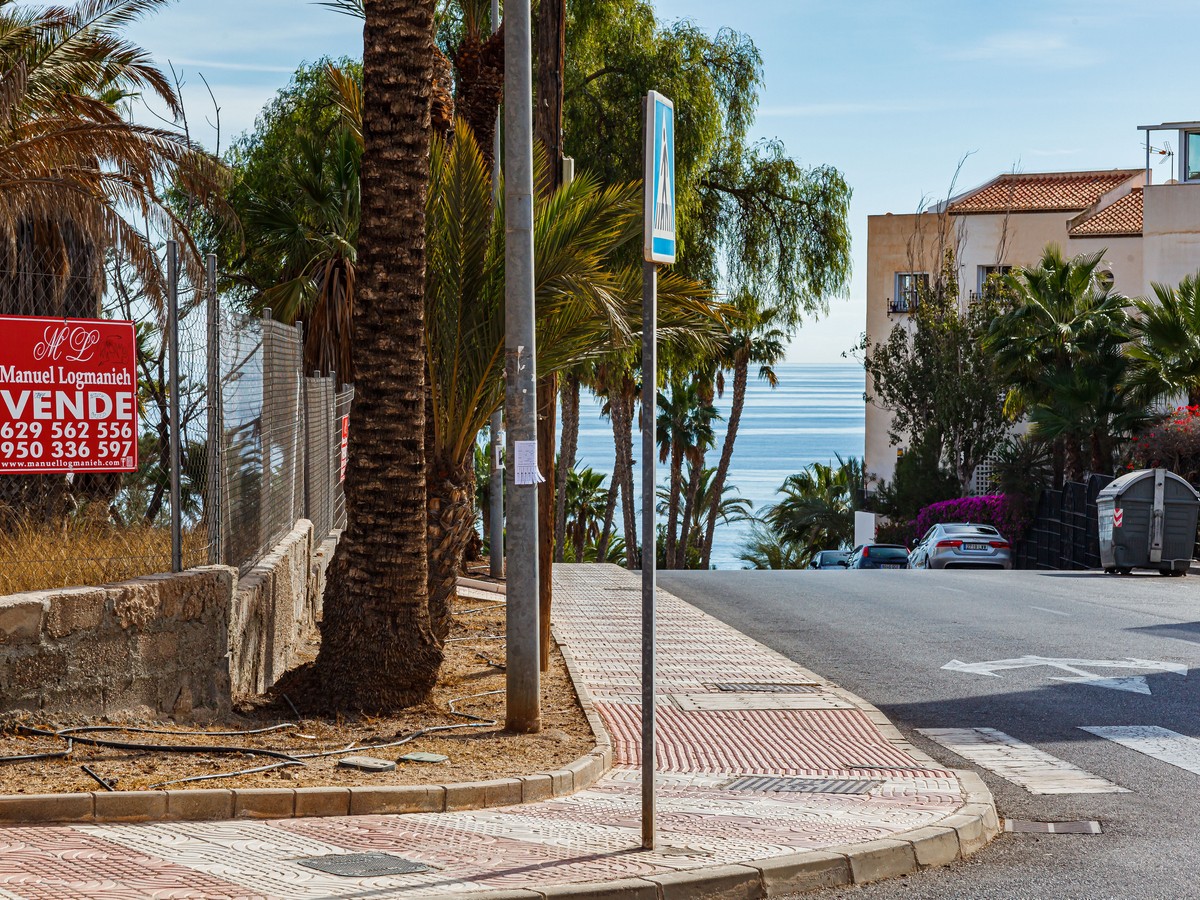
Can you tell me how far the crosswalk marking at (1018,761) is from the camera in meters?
8.10

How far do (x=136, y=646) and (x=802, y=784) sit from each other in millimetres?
3797

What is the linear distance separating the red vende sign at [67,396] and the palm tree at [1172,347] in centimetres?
2776

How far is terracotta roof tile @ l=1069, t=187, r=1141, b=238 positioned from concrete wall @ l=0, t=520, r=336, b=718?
45083 mm

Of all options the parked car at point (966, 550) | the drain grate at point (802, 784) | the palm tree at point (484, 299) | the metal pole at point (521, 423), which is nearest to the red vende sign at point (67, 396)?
the metal pole at point (521, 423)

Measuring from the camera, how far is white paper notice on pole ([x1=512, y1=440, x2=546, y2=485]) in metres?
8.58

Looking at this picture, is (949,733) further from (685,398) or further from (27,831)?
(685,398)

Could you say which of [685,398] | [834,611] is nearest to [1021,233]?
[685,398]

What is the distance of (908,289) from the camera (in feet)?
174

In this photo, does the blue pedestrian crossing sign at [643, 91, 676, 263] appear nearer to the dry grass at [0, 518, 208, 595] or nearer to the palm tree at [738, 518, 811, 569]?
the dry grass at [0, 518, 208, 595]

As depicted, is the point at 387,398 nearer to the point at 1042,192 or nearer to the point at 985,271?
the point at 985,271

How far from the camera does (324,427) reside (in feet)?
52.7

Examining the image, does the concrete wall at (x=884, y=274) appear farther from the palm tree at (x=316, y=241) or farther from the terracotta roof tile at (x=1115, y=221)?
the palm tree at (x=316, y=241)

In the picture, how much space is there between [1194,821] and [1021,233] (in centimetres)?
4966

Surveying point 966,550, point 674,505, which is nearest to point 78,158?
point 966,550
